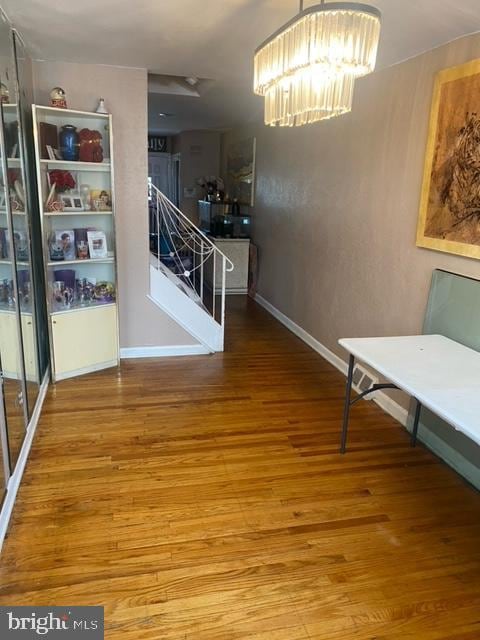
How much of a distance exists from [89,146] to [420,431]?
3095 millimetres

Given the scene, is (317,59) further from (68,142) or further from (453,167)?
(68,142)

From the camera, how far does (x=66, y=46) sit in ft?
10.2

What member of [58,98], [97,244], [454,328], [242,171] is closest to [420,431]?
[454,328]

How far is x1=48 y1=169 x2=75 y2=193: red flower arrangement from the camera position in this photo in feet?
11.4

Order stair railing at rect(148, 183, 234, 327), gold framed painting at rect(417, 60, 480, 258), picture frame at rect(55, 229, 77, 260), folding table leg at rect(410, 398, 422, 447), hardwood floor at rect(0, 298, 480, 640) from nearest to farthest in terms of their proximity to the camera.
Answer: hardwood floor at rect(0, 298, 480, 640)
gold framed painting at rect(417, 60, 480, 258)
folding table leg at rect(410, 398, 422, 447)
picture frame at rect(55, 229, 77, 260)
stair railing at rect(148, 183, 234, 327)

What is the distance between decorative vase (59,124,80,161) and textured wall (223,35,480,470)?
211cm

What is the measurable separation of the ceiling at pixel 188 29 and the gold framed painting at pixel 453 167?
273mm

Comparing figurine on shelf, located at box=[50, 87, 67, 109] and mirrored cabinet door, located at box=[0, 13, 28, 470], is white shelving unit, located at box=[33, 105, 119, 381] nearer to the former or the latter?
figurine on shelf, located at box=[50, 87, 67, 109]

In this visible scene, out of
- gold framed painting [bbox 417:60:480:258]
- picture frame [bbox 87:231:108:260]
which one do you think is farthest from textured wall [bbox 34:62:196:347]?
gold framed painting [bbox 417:60:480:258]

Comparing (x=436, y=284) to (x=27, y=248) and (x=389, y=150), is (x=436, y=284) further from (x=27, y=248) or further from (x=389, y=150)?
(x=27, y=248)

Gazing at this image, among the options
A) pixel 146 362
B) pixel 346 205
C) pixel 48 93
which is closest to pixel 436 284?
pixel 346 205

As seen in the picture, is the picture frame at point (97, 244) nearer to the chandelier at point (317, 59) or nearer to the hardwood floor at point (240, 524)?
the hardwood floor at point (240, 524)

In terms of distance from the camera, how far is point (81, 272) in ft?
12.6

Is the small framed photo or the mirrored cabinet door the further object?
the small framed photo
